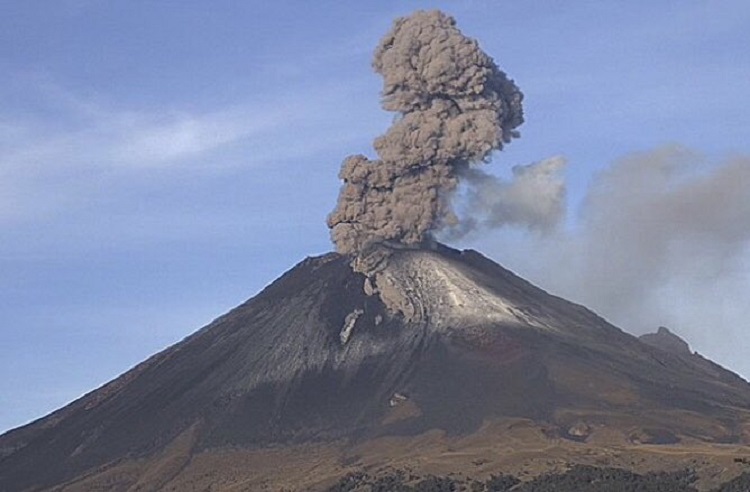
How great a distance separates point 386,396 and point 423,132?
2309 centimetres

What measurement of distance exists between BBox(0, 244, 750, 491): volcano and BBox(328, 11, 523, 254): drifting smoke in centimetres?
438

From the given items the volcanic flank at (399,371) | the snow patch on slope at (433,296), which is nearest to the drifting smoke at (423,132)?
the volcanic flank at (399,371)

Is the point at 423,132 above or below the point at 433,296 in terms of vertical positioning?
above

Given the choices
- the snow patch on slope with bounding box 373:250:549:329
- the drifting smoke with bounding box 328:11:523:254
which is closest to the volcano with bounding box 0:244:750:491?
the snow patch on slope with bounding box 373:250:549:329

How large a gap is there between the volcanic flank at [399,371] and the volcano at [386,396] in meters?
0.22

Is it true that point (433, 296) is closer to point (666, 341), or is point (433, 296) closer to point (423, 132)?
point (423, 132)

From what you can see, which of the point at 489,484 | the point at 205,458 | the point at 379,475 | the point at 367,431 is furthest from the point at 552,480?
the point at 205,458

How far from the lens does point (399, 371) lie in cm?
13588

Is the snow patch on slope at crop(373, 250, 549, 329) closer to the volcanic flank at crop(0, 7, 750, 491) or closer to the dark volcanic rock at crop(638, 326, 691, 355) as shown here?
the volcanic flank at crop(0, 7, 750, 491)

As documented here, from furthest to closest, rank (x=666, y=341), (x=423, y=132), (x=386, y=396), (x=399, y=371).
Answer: (x=666, y=341)
(x=423, y=132)
(x=399, y=371)
(x=386, y=396)

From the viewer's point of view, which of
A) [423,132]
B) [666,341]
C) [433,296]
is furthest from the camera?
[666,341]

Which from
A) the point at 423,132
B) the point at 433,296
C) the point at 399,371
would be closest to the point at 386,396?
the point at 399,371

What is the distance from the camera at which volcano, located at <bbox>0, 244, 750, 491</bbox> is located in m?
118

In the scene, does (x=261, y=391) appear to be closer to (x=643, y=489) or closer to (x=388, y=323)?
(x=388, y=323)
